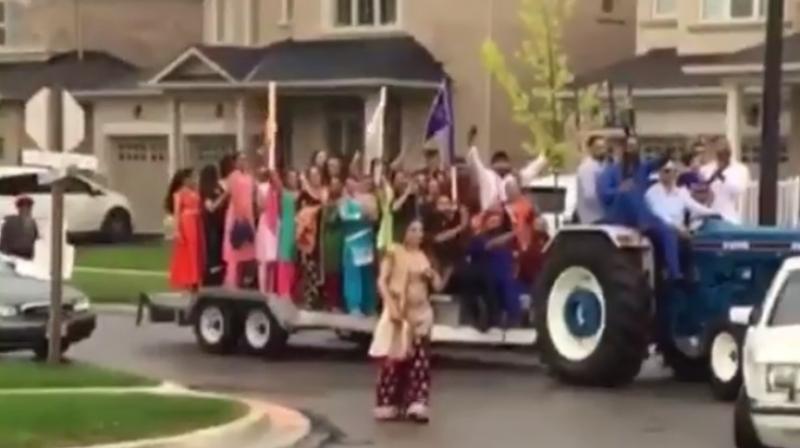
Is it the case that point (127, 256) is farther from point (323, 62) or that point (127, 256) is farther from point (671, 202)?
point (671, 202)

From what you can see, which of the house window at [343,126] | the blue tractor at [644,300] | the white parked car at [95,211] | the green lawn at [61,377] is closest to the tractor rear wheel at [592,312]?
the blue tractor at [644,300]

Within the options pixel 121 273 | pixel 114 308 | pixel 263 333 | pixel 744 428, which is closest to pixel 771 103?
pixel 263 333

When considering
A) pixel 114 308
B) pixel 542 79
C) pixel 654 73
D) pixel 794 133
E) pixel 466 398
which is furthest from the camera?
pixel 542 79

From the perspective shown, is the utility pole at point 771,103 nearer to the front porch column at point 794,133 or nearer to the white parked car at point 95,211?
the front porch column at point 794,133

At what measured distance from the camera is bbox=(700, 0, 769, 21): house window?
1722 inches

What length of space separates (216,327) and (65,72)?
97.8ft

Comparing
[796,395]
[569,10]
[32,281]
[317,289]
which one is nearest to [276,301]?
[317,289]

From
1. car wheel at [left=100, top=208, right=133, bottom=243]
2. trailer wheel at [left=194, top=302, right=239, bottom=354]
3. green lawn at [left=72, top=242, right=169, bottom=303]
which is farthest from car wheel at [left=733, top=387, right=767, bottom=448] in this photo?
car wheel at [left=100, top=208, right=133, bottom=243]

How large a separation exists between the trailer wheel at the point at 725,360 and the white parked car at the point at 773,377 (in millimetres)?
3776

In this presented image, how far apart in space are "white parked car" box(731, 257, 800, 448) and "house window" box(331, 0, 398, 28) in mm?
32395

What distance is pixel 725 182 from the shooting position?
23.6 m

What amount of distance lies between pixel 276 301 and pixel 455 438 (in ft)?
23.4

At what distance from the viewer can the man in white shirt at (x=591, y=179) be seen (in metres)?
22.5

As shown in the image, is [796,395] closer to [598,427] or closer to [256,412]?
[598,427]
